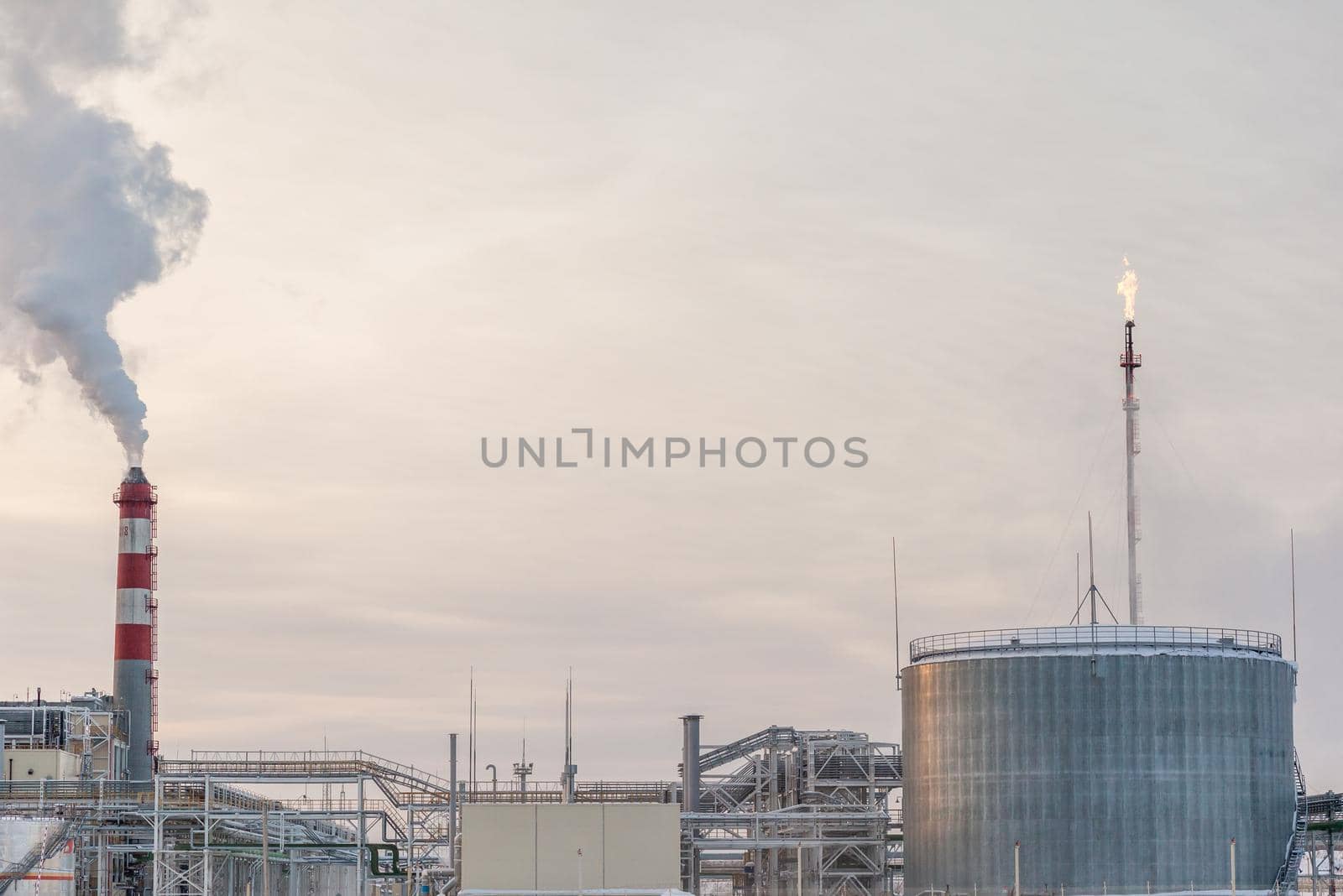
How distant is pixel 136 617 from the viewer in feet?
330

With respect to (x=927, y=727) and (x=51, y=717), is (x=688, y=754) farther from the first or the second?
(x=51, y=717)

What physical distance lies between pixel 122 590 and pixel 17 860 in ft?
56.7

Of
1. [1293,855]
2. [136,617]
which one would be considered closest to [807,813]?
[1293,855]

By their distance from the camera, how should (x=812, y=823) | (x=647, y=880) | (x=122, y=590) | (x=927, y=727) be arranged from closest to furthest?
(x=647, y=880) → (x=927, y=727) → (x=812, y=823) → (x=122, y=590)

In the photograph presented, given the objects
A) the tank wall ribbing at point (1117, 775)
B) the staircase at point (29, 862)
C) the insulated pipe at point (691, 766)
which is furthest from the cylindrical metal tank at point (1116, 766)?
the staircase at point (29, 862)

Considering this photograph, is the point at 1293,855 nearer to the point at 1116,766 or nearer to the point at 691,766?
the point at 1116,766

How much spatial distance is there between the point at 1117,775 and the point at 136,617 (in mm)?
52566

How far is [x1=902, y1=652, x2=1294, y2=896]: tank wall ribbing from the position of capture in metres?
81.1

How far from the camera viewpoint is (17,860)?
87.8m

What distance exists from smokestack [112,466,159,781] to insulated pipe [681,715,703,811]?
2987cm

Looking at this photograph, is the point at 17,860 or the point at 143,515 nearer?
the point at 17,860

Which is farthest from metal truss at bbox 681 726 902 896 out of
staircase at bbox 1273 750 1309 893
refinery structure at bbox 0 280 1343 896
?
staircase at bbox 1273 750 1309 893

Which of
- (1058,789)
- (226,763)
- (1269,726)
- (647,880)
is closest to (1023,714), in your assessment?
(1058,789)

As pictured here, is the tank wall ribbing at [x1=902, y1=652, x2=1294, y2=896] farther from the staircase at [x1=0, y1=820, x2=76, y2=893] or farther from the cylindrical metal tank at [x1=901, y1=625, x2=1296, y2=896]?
the staircase at [x1=0, y1=820, x2=76, y2=893]
